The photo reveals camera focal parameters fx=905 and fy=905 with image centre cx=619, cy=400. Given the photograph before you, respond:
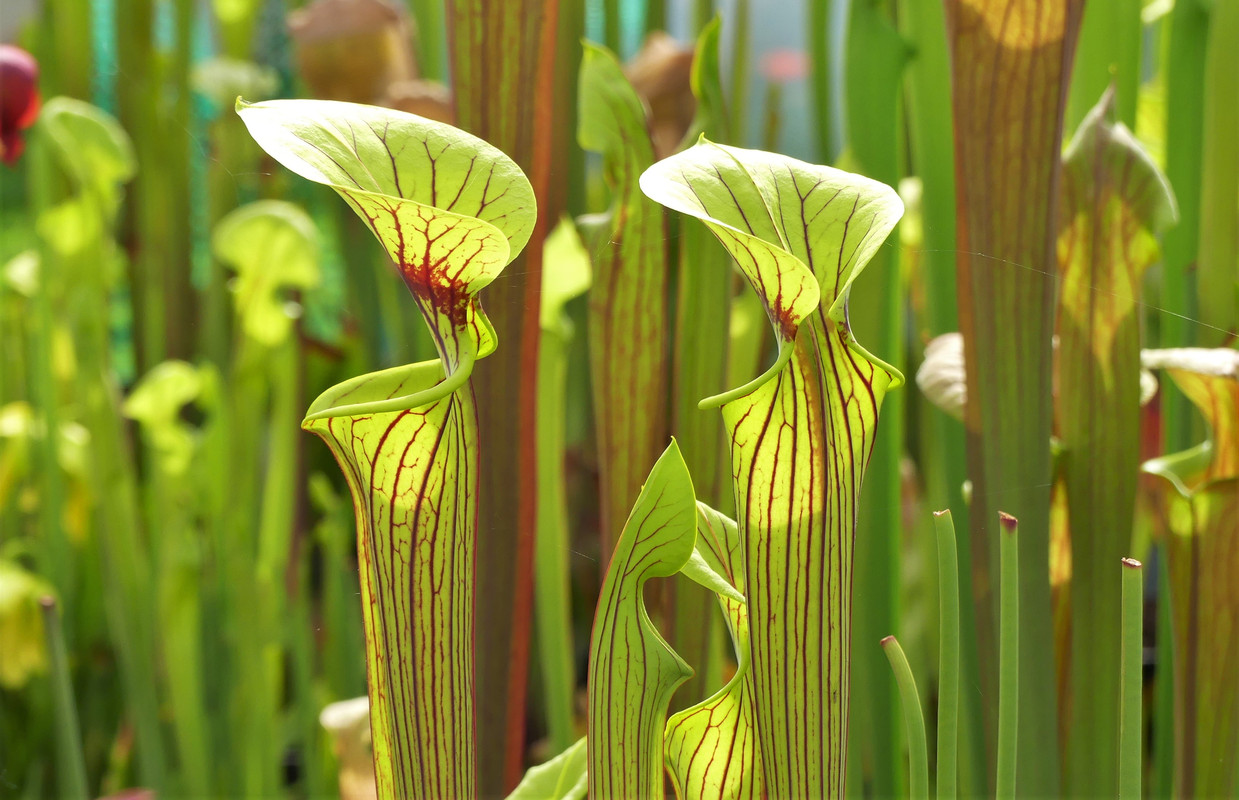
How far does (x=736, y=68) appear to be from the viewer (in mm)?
589

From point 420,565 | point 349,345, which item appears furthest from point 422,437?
point 349,345

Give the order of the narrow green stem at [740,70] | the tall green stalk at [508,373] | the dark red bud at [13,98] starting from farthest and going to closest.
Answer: the narrow green stem at [740,70] < the dark red bud at [13,98] < the tall green stalk at [508,373]

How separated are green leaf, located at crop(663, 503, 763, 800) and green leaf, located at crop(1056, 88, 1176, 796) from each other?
12 centimetres

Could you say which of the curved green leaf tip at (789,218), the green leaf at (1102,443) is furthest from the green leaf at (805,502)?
the green leaf at (1102,443)

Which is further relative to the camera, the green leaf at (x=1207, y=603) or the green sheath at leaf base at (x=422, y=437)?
the green leaf at (x=1207, y=603)

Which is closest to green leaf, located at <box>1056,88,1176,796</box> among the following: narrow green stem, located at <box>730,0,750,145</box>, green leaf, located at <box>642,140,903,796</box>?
green leaf, located at <box>642,140,903,796</box>

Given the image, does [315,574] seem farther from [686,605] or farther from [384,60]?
[686,605]

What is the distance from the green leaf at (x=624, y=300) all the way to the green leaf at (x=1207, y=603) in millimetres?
147

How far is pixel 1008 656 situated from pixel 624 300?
144 mm

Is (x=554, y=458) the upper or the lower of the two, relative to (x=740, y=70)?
lower

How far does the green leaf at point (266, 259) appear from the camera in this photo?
512mm

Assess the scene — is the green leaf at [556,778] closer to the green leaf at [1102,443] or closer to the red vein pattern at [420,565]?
the red vein pattern at [420,565]

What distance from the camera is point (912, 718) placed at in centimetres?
18

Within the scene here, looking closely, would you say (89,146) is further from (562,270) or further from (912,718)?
(912,718)
